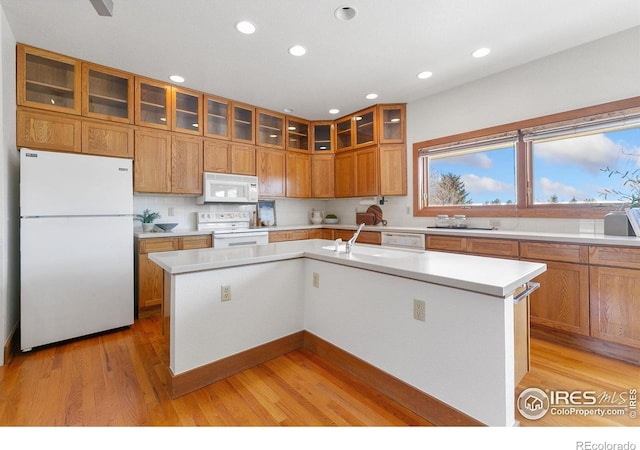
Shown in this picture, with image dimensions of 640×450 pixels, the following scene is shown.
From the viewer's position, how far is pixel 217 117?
3.90 m

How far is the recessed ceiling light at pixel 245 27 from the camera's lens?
234 cm

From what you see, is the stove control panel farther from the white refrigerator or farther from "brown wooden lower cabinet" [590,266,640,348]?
"brown wooden lower cabinet" [590,266,640,348]

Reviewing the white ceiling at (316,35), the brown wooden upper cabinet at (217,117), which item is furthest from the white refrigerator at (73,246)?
the brown wooden upper cabinet at (217,117)

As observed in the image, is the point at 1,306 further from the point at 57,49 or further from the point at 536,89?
the point at 536,89

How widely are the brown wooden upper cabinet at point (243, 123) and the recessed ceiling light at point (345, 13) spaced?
222cm

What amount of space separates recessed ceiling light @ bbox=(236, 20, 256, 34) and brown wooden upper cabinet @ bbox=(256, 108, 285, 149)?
1.84 metres

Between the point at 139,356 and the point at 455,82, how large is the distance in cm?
431

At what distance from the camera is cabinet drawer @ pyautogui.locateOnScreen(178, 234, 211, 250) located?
3315mm

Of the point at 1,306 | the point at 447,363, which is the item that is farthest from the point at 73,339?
the point at 447,363

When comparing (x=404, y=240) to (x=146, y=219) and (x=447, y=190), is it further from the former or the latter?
(x=146, y=219)

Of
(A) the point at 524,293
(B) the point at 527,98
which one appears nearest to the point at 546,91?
(B) the point at 527,98

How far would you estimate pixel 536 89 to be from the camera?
2992 mm

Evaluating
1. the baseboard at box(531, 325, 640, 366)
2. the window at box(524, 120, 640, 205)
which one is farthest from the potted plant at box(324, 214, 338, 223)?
the baseboard at box(531, 325, 640, 366)

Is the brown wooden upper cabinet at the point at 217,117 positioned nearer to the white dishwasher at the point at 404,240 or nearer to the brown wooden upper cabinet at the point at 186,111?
the brown wooden upper cabinet at the point at 186,111
